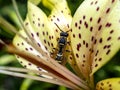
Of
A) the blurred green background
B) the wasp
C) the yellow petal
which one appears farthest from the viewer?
the blurred green background

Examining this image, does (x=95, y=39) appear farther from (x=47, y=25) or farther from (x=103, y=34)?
(x=47, y=25)

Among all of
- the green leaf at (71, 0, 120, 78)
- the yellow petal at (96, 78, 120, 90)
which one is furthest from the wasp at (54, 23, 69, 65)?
the yellow petal at (96, 78, 120, 90)

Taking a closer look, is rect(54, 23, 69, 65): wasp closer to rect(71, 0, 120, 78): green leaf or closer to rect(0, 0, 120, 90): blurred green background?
rect(71, 0, 120, 78): green leaf

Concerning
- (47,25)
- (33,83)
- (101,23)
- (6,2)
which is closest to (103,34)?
(101,23)

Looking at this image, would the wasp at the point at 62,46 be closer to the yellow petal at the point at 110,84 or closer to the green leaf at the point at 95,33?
the green leaf at the point at 95,33

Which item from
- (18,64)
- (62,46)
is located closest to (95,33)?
(62,46)

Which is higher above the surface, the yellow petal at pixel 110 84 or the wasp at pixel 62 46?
the wasp at pixel 62 46

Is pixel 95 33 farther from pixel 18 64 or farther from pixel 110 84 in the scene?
pixel 18 64

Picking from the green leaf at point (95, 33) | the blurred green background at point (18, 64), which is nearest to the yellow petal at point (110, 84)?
the green leaf at point (95, 33)
